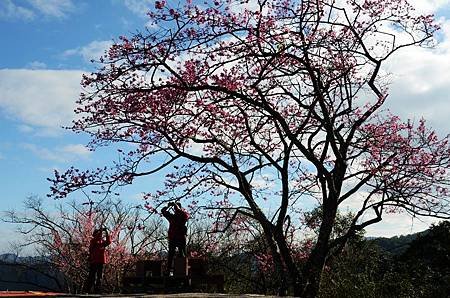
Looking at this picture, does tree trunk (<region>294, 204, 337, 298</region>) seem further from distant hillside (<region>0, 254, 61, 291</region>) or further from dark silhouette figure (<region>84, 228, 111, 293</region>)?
distant hillside (<region>0, 254, 61, 291</region>)

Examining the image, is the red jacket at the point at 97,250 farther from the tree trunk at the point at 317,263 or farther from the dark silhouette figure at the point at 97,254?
the tree trunk at the point at 317,263

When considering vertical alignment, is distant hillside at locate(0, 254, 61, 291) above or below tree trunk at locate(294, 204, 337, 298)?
above

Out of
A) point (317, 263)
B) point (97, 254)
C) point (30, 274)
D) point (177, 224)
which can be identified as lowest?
point (317, 263)

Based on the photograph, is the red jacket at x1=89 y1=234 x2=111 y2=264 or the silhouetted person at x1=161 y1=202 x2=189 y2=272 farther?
the red jacket at x1=89 y1=234 x2=111 y2=264

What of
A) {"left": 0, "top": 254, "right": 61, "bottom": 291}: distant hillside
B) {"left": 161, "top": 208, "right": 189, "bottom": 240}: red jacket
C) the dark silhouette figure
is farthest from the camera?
{"left": 0, "top": 254, "right": 61, "bottom": 291}: distant hillside

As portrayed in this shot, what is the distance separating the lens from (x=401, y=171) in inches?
448

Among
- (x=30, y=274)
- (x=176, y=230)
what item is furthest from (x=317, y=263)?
(x=30, y=274)

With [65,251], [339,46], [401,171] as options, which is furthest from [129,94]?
[65,251]

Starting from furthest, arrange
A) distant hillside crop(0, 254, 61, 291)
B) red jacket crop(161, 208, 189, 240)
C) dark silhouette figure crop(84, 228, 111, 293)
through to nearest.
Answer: distant hillside crop(0, 254, 61, 291)
dark silhouette figure crop(84, 228, 111, 293)
red jacket crop(161, 208, 189, 240)

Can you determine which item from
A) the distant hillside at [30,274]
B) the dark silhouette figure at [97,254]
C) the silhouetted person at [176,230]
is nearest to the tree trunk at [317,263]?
the silhouetted person at [176,230]

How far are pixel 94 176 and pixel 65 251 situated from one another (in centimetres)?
998

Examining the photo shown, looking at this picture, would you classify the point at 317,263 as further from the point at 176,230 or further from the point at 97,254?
the point at 97,254

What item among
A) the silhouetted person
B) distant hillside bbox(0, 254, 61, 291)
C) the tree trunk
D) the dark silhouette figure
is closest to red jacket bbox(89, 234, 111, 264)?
the dark silhouette figure

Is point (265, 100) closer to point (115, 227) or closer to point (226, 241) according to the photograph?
point (226, 241)
